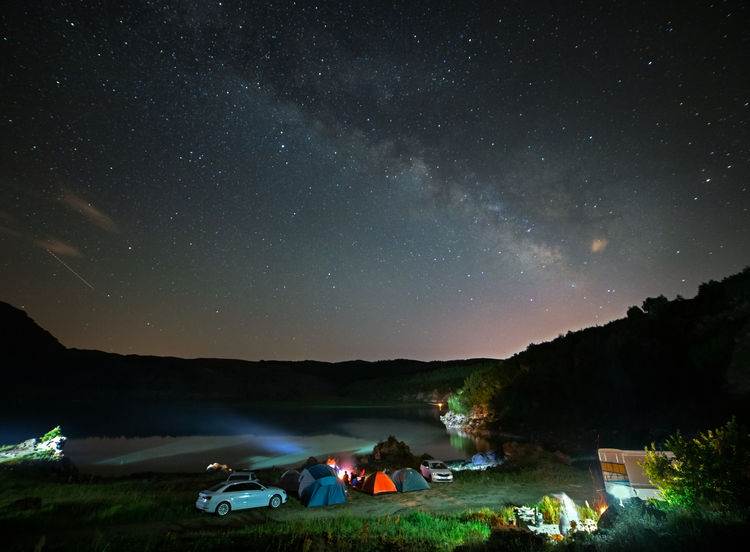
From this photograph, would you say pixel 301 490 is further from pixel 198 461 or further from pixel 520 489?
pixel 198 461

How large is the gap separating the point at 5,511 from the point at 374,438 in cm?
6523

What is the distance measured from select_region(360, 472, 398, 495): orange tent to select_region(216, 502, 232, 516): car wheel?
8928mm

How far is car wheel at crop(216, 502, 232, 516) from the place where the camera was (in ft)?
62.2

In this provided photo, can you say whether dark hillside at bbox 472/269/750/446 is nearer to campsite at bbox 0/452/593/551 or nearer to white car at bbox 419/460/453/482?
campsite at bbox 0/452/593/551

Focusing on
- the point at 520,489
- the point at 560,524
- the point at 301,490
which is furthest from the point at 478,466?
the point at 560,524

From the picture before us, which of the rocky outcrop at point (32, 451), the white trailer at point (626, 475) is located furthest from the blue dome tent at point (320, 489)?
the rocky outcrop at point (32, 451)

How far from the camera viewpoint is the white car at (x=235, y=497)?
19.1m

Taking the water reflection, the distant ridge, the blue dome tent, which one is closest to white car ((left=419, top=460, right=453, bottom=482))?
the blue dome tent

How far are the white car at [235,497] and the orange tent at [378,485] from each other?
239 inches

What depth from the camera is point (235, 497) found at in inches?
770

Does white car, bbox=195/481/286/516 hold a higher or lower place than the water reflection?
higher

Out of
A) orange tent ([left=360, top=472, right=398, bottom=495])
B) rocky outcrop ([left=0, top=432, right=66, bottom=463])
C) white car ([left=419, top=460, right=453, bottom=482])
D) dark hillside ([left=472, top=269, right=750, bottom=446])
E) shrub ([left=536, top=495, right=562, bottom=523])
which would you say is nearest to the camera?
shrub ([left=536, top=495, right=562, bottom=523])

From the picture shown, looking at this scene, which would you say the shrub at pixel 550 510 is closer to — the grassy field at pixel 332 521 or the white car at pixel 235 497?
the grassy field at pixel 332 521

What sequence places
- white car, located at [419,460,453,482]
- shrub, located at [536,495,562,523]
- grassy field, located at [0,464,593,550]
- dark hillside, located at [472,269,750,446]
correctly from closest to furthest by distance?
1. grassy field, located at [0,464,593,550]
2. shrub, located at [536,495,562,523]
3. white car, located at [419,460,453,482]
4. dark hillside, located at [472,269,750,446]
